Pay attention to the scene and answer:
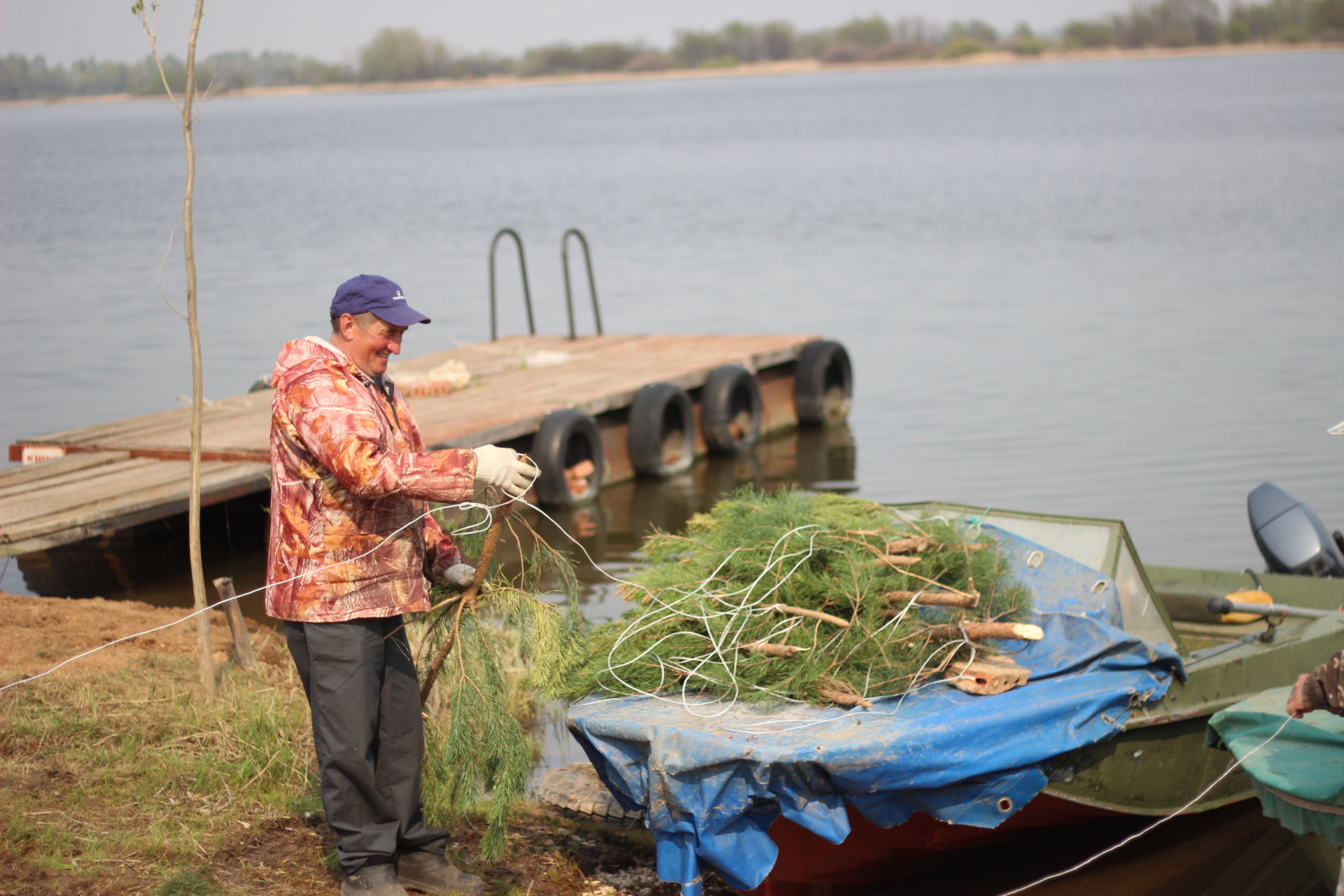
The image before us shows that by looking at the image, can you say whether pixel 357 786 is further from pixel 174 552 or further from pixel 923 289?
pixel 923 289

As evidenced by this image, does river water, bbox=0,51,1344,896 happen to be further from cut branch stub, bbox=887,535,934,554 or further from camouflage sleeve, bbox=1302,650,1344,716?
camouflage sleeve, bbox=1302,650,1344,716

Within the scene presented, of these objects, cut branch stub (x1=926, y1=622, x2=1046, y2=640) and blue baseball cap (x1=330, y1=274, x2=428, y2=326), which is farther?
cut branch stub (x1=926, y1=622, x2=1046, y2=640)

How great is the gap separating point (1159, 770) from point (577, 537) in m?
6.40

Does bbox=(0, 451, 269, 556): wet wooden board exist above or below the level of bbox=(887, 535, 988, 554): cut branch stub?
below

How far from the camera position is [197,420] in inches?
247

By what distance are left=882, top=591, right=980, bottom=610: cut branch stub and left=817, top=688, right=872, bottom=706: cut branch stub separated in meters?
0.53

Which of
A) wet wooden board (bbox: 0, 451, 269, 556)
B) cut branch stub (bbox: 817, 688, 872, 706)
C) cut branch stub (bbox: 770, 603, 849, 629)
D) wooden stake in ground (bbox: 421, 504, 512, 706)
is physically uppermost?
wooden stake in ground (bbox: 421, 504, 512, 706)

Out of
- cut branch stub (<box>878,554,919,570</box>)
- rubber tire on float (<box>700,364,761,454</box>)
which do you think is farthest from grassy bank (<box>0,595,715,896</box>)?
rubber tire on float (<box>700,364,761,454</box>)

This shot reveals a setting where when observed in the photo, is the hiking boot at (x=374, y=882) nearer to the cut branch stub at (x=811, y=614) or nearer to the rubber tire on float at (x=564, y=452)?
the cut branch stub at (x=811, y=614)

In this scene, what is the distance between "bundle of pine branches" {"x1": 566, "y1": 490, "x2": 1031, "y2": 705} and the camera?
5.36 meters

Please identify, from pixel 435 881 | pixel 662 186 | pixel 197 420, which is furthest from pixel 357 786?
pixel 662 186

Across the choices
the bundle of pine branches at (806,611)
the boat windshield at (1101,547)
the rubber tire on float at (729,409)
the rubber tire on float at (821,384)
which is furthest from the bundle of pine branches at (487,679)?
the rubber tire on float at (821,384)

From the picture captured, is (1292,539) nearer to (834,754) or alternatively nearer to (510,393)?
(834,754)

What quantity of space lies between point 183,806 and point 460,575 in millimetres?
1440
